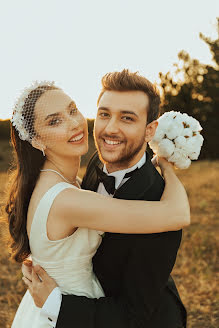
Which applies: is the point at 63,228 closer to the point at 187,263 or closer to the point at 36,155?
the point at 36,155

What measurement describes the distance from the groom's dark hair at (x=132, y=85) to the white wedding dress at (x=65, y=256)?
2.50 ft

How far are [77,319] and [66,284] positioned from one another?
1.03ft

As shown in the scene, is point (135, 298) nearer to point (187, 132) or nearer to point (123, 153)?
point (123, 153)

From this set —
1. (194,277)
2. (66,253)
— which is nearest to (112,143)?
(66,253)

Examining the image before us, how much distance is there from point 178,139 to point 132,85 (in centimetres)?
52

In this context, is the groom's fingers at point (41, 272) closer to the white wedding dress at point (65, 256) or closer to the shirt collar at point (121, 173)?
the white wedding dress at point (65, 256)

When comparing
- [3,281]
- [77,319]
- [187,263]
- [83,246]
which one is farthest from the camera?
[187,263]

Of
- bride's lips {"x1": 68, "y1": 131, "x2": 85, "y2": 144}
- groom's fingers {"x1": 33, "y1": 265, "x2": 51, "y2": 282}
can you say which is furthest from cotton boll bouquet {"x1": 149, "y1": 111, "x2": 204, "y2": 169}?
groom's fingers {"x1": 33, "y1": 265, "x2": 51, "y2": 282}

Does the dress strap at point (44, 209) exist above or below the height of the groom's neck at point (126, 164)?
below

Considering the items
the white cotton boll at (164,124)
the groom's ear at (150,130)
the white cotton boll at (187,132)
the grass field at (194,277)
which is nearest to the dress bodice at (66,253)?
the groom's ear at (150,130)

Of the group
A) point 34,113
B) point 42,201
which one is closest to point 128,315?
point 42,201

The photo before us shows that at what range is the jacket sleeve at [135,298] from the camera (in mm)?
2582

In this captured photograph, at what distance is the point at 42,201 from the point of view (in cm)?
270

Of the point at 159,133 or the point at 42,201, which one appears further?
the point at 159,133
